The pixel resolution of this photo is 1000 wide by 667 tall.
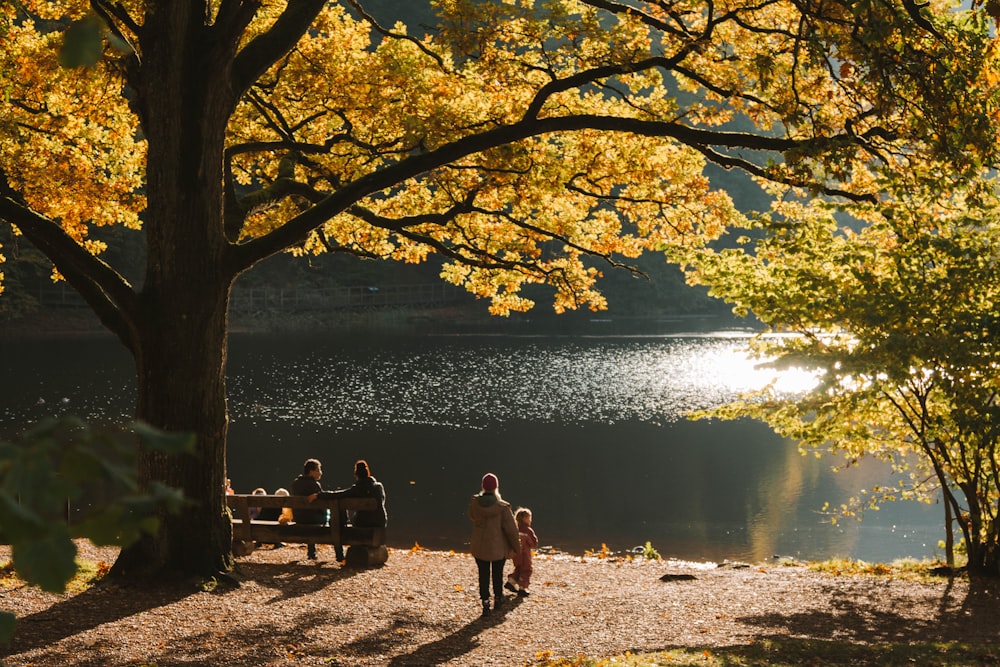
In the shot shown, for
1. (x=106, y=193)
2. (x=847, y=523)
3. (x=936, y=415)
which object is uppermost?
(x=106, y=193)

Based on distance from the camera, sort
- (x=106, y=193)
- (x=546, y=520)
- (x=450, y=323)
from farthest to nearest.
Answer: (x=450, y=323) → (x=546, y=520) → (x=106, y=193)

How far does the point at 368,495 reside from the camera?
12727 millimetres

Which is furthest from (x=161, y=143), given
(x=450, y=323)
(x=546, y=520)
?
(x=450, y=323)

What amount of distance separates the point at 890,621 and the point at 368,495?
6319 mm

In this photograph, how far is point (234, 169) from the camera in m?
18.4

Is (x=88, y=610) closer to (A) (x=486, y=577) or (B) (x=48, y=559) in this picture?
(A) (x=486, y=577)

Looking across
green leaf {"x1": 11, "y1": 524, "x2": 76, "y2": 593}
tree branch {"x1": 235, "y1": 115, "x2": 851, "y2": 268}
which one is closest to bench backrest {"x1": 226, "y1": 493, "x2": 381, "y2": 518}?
tree branch {"x1": 235, "y1": 115, "x2": 851, "y2": 268}

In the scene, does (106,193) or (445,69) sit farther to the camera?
(106,193)

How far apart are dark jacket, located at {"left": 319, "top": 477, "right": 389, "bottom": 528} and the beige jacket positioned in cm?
236

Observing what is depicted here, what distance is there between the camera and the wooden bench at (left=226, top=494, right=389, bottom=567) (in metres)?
12.7

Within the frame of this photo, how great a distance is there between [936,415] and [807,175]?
418 centimetres

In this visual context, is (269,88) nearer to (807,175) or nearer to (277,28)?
(277,28)

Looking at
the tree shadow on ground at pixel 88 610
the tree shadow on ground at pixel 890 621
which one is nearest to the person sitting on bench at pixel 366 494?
the tree shadow on ground at pixel 88 610

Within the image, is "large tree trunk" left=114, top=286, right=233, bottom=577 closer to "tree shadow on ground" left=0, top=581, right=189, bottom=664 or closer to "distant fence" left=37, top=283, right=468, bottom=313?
"tree shadow on ground" left=0, top=581, right=189, bottom=664
